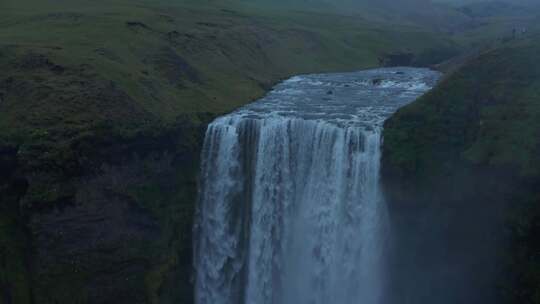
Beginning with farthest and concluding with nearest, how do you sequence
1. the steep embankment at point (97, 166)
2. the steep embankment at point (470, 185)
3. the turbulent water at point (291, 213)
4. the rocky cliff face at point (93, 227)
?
the turbulent water at point (291, 213)
the steep embankment at point (97, 166)
the rocky cliff face at point (93, 227)
the steep embankment at point (470, 185)

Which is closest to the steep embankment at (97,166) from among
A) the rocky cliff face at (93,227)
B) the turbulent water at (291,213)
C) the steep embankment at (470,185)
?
the rocky cliff face at (93,227)

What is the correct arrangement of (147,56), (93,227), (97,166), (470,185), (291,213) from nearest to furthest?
(470,185), (93,227), (97,166), (291,213), (147,56)

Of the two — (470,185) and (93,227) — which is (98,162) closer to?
(93,227)

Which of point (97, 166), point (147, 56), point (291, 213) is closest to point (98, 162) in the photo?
point (97, 166)

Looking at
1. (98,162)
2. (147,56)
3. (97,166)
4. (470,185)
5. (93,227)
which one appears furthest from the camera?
(147,56)

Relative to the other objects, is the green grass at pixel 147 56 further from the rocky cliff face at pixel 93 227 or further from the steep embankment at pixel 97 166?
the rocky cliff face at pixel 93 227

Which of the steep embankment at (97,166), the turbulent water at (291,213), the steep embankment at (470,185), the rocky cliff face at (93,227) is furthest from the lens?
the turbulent water at (291,213)

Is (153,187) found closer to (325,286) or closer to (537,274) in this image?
(325,286)

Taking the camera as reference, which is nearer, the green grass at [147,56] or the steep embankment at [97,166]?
the steep embankment at [97,166]
